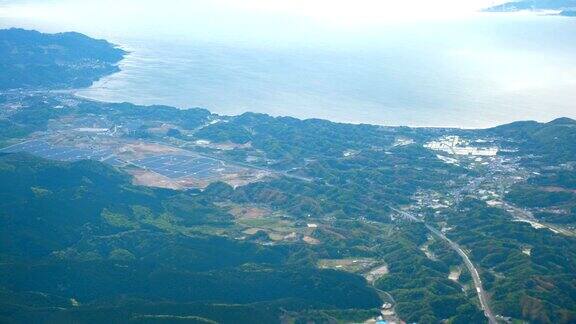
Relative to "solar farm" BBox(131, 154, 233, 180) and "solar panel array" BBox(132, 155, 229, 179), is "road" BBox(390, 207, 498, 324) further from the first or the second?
"solar panel array" BBox(132, 155, 229, 179)

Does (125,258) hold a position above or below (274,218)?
below

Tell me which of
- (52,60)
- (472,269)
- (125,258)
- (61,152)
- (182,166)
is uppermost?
(52,60)

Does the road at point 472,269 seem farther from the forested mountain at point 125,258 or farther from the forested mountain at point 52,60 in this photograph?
the forested mountain at point 52,60

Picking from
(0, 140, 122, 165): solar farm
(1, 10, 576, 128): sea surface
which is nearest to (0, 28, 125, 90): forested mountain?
(1, 10, 576, 128): sea surface

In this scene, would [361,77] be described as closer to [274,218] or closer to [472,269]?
[274,218]

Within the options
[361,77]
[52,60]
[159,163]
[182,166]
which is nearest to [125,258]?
[182,166]
